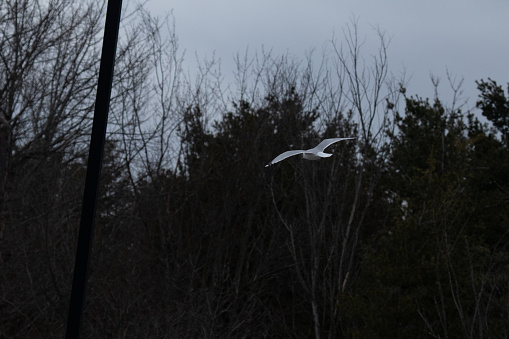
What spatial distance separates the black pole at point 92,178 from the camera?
10.3 ft

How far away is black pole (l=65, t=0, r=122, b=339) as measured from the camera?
10.3 feet

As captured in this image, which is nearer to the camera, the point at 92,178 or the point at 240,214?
the point at 92,178

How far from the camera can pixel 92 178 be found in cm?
322

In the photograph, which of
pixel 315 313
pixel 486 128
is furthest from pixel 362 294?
pixel 486 128

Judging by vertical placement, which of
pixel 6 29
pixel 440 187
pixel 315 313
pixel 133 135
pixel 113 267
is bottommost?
pixel 315 313

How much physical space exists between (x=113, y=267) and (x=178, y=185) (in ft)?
13.1

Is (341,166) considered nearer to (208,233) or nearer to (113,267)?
(208,233)

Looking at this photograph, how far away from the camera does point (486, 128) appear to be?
19984 mm

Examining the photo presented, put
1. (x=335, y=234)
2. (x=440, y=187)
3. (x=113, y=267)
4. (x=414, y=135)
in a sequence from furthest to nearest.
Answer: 1. (x=414, y=135)
2. (x=335, y=234)
3. (x=440, y=187)
4. (x=113, y=267)

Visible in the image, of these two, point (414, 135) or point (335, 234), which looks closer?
point (335, 234)

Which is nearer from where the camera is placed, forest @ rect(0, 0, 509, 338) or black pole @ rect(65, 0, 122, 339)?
black pole @ rect(65, 0, 122, 339)

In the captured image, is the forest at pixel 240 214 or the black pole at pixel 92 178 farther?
the forest at pixel 240 214

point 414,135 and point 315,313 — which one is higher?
point 414,135

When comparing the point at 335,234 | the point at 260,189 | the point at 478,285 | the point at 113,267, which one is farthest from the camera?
the point at 260,189
